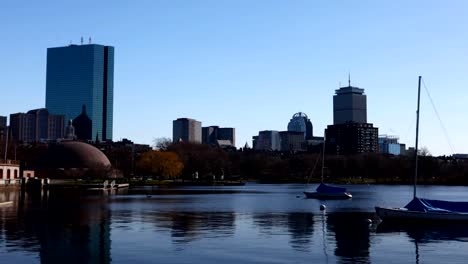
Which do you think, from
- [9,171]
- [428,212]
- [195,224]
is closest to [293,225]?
[195,224]

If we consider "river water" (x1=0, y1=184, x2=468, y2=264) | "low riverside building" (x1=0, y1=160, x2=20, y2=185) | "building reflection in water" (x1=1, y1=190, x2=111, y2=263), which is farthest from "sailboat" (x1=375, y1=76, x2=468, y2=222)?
"low riverside building" (x1=0, y1=160, x2=20, y2=185)

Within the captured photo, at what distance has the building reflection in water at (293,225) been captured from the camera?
39.0 metres

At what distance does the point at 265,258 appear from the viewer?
1267 inches

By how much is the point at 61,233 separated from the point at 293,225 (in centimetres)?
1733

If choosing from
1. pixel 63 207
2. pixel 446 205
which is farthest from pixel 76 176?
pixel 446 205

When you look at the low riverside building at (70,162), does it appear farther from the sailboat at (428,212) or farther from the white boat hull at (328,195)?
the sailboat at (428,212)

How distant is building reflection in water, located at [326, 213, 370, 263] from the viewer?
3375 centimetres

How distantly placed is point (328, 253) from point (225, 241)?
22.9ft

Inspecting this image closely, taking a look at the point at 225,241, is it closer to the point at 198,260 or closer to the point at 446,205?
the point at 198,260

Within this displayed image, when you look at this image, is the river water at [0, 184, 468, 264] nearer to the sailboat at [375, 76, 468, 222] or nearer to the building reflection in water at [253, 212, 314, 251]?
the building reflection in water at [253, 212, 314, 251]

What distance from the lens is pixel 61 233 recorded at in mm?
42062

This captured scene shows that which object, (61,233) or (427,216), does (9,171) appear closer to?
(61,233)

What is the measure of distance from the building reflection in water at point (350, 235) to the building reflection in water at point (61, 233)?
12342 mm

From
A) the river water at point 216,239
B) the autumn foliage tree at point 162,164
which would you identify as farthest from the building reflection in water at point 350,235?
the autumn foliage tree at point 162,164
